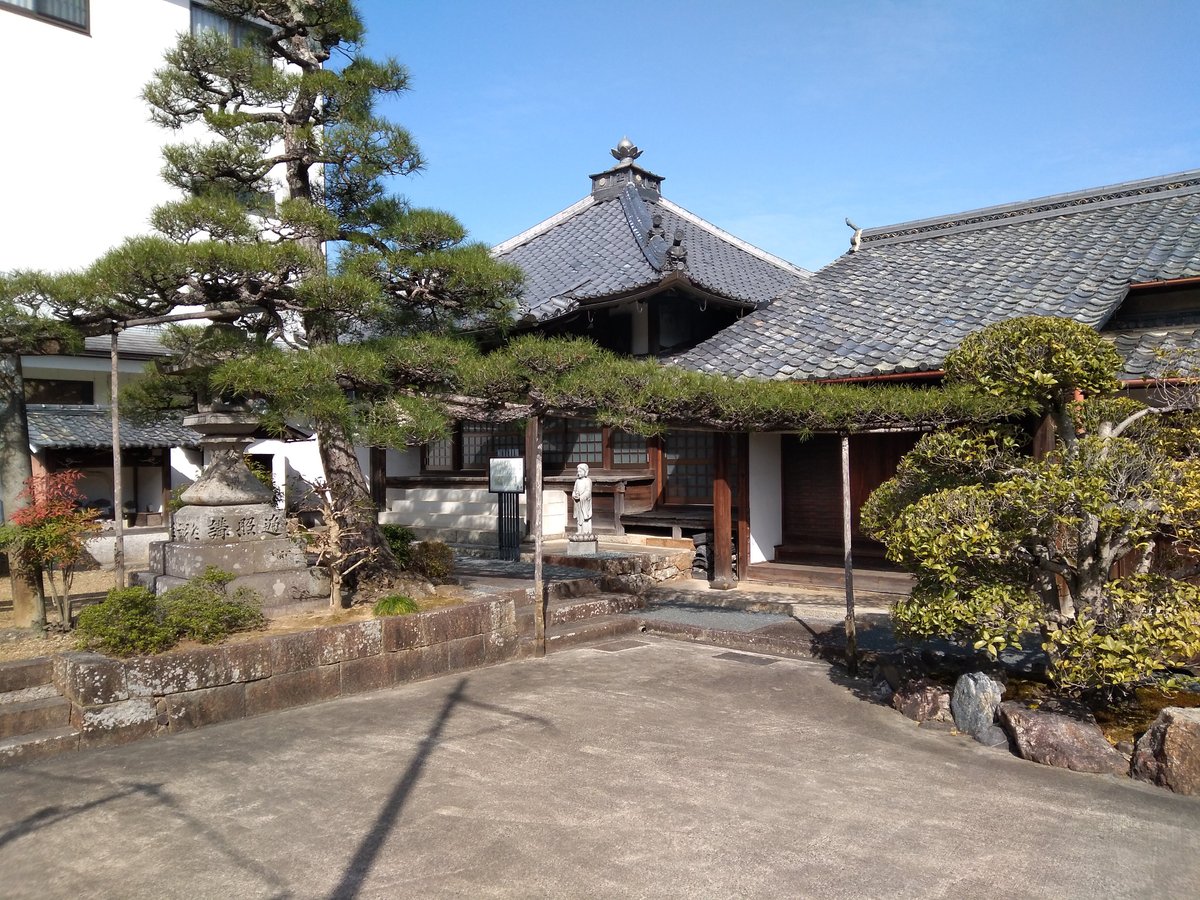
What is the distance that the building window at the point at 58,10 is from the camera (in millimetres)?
18031

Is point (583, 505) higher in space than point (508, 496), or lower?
lower

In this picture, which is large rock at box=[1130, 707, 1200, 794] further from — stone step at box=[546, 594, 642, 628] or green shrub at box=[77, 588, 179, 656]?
green shrub at box=[77, 588, 179, 656]

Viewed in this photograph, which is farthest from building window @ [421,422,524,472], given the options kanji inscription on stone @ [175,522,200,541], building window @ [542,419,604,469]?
kanji inscription on stone @ [175,522,200,541]

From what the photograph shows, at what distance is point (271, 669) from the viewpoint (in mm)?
6789

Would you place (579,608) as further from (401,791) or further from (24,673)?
(24,673)

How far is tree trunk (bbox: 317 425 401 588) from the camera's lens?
8.85m

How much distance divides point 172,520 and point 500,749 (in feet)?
15.1

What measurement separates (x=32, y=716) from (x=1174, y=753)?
763cm

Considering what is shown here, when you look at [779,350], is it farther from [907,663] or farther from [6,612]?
[6,612]

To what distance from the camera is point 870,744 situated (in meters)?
6.13

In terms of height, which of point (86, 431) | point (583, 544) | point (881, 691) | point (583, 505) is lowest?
point (881, 691)

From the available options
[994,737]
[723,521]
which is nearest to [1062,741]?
[994,737]

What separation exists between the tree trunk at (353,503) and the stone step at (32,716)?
3.09 metres

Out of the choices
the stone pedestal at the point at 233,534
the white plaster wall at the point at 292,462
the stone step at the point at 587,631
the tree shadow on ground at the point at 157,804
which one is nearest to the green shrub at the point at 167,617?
the stone pedestal at the point at 233,534
